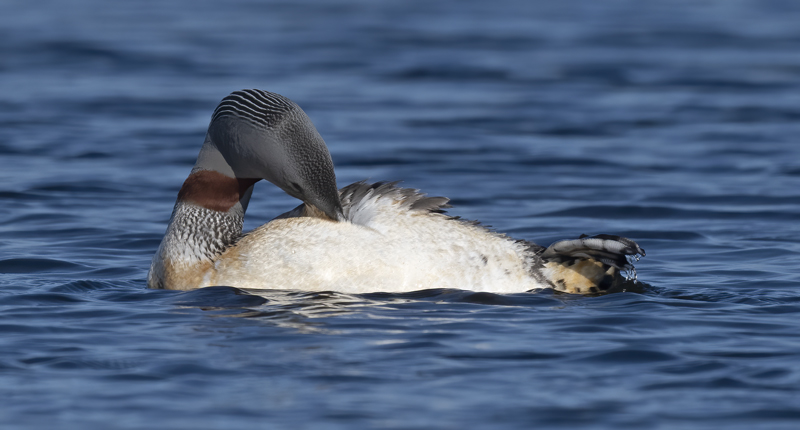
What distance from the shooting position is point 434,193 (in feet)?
35.8

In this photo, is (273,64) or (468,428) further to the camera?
(273,64)

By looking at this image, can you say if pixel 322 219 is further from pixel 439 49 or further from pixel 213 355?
pixel 439 49

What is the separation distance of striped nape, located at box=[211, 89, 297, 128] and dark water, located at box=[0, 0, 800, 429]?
960 mm

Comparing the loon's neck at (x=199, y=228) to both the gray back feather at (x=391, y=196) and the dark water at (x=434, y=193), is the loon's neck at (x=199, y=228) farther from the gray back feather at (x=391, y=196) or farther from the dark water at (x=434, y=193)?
the gray back feather at (x=391, y=196)

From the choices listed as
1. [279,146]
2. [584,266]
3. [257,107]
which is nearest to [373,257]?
[279,146]

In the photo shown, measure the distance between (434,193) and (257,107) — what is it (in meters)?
4.63

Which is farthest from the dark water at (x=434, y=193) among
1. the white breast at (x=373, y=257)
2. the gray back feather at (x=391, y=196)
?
the gray back feather at (x=391, y=196)

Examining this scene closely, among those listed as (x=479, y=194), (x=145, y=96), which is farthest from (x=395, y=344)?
(x=145, y=96)

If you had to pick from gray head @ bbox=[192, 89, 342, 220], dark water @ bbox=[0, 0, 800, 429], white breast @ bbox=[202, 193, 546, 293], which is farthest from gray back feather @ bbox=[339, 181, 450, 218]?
dark water @ bbox=[0, 0, 800, 429]

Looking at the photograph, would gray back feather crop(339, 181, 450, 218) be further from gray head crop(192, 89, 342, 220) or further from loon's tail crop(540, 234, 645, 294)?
loon's tail crop(540, 234, 645, 294)

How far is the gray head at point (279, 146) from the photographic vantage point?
6316mm

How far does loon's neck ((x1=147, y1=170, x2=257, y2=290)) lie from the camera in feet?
21.9

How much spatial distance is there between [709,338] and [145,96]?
1171 cm

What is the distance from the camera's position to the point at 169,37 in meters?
21.3
